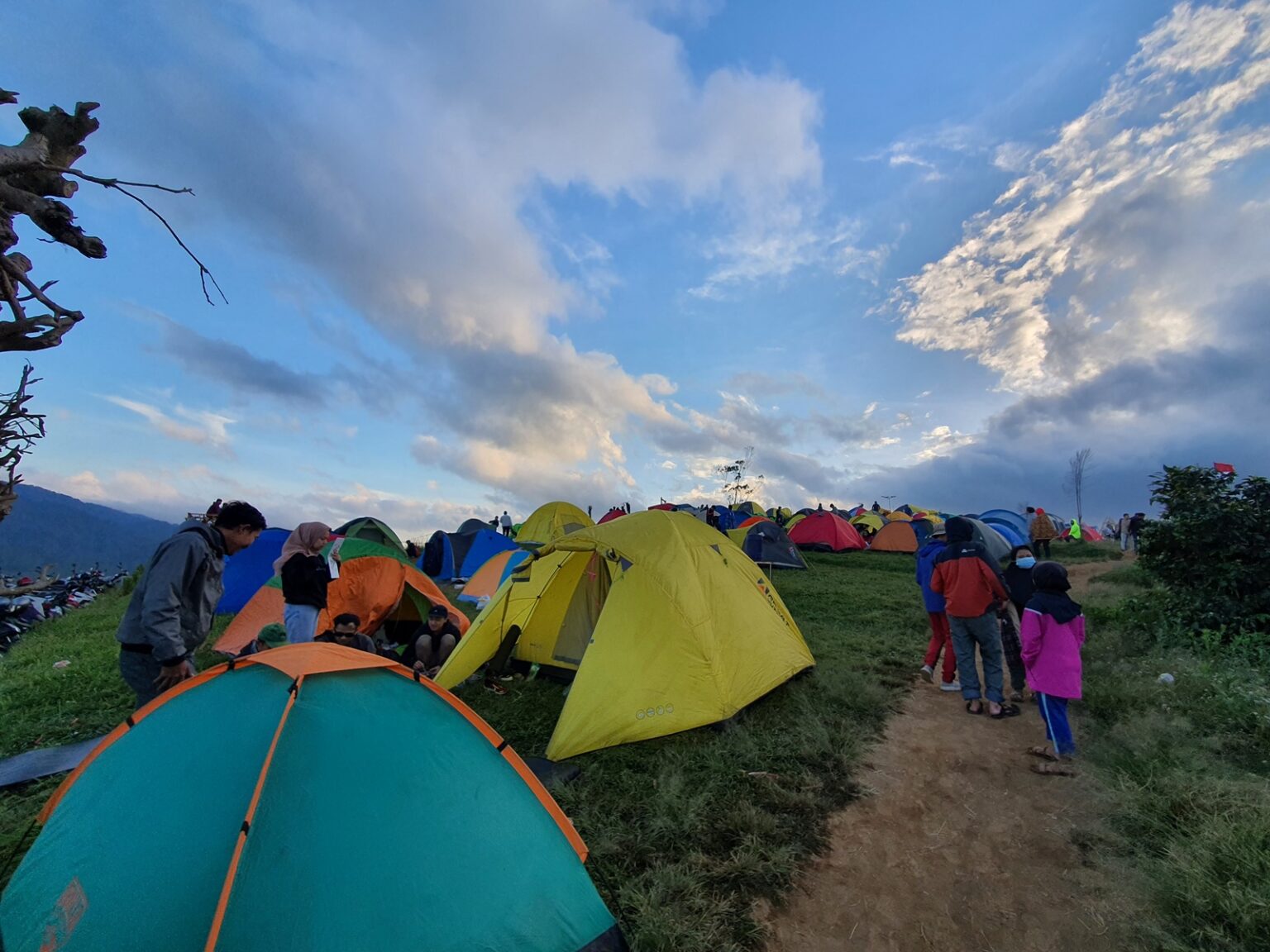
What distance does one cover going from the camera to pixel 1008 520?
75.6 feet

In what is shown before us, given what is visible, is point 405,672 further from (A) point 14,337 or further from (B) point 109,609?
(B) point 109,609

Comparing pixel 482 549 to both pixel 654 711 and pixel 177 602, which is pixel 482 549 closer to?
pixel 654 711

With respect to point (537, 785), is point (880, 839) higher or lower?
lower

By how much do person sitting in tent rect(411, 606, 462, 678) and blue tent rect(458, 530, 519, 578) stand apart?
332 inches

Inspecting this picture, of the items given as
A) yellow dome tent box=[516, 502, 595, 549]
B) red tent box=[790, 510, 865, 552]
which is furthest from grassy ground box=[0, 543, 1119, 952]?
red tent box=[790, 510, 865, 552]

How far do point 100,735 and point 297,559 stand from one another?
116 inches

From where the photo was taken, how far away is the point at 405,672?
3.36 metres

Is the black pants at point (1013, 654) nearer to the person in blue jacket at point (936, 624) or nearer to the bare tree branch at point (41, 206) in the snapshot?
the person in blue jacket at point (936, 624)

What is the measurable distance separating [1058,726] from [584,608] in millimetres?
5123

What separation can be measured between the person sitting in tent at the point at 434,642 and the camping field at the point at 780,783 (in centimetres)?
90

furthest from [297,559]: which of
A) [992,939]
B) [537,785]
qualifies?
[992,939]

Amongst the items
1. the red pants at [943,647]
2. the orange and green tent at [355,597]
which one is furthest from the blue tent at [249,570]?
the red pants at [943,647]

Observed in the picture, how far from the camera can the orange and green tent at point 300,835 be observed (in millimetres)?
2402

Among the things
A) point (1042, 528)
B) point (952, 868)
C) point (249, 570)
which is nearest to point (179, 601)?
point (952, 868)
